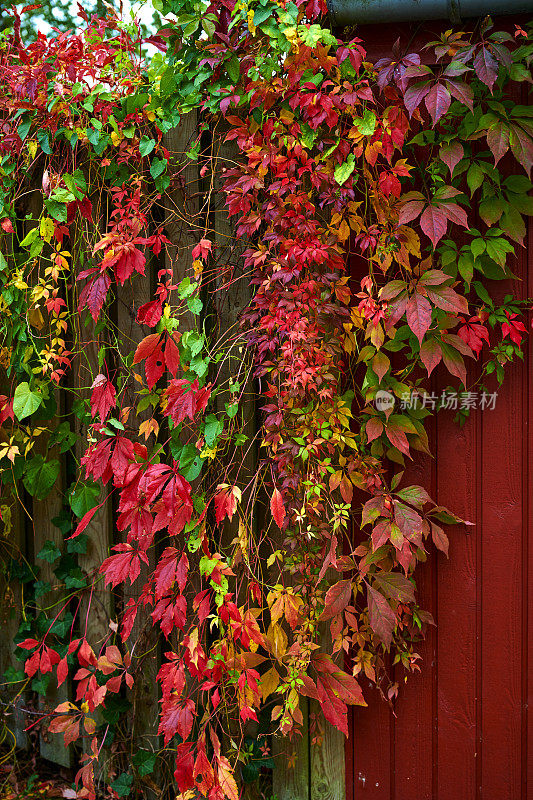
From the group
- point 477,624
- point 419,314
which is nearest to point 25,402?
point 419,314

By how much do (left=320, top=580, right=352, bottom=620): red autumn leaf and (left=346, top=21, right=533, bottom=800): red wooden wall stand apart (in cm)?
29

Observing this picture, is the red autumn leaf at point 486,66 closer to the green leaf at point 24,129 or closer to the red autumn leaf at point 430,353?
the red autumn leaf at point 430,353

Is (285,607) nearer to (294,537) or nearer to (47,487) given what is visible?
(294,537)

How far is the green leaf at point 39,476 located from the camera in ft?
6.27

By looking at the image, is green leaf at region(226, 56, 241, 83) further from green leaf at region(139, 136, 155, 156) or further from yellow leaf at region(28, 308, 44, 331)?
yellow leaf at region(28, 308, 44, 331)

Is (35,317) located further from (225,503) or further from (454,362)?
(454,362)

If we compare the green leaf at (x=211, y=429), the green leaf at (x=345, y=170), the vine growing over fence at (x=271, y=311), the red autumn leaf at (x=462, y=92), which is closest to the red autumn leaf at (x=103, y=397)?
the vine growing over fence at (x=271, y=311)

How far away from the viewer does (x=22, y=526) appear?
6.93ft

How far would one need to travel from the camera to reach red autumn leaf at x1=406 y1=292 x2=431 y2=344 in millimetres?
1466

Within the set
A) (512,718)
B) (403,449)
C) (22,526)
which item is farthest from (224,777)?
(22,526)

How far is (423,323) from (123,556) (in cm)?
104

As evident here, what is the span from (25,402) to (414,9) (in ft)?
5.28

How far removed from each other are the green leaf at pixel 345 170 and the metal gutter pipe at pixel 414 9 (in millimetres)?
400

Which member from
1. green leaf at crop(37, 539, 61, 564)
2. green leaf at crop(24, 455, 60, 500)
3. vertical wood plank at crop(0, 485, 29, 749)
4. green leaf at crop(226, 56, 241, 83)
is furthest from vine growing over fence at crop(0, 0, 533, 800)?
vertical wood plank at crop(0, 485, 29, 749)
